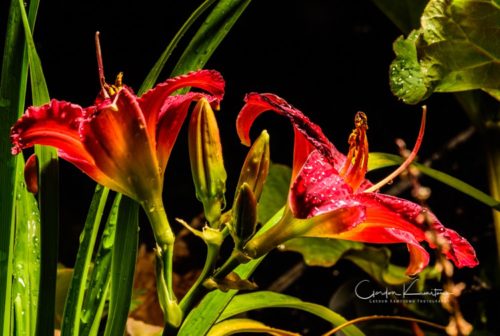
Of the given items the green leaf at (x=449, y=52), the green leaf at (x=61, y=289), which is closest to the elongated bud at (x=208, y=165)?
the green leaf at (x=449, y=52)

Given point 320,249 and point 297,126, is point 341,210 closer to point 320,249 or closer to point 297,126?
point 297,126

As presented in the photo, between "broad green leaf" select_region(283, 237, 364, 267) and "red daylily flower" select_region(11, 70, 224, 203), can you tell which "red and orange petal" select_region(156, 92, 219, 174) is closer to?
"red daylily flower" select_region(11, 70, 224, 203)

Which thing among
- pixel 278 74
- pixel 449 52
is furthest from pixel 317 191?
pixel 278 74

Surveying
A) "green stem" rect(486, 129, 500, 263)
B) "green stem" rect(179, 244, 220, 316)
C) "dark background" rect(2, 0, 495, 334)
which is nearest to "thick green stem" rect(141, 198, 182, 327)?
"green stem" rect(179, 244, 220, 316)

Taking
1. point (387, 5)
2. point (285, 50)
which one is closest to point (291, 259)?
point (285, 50)
